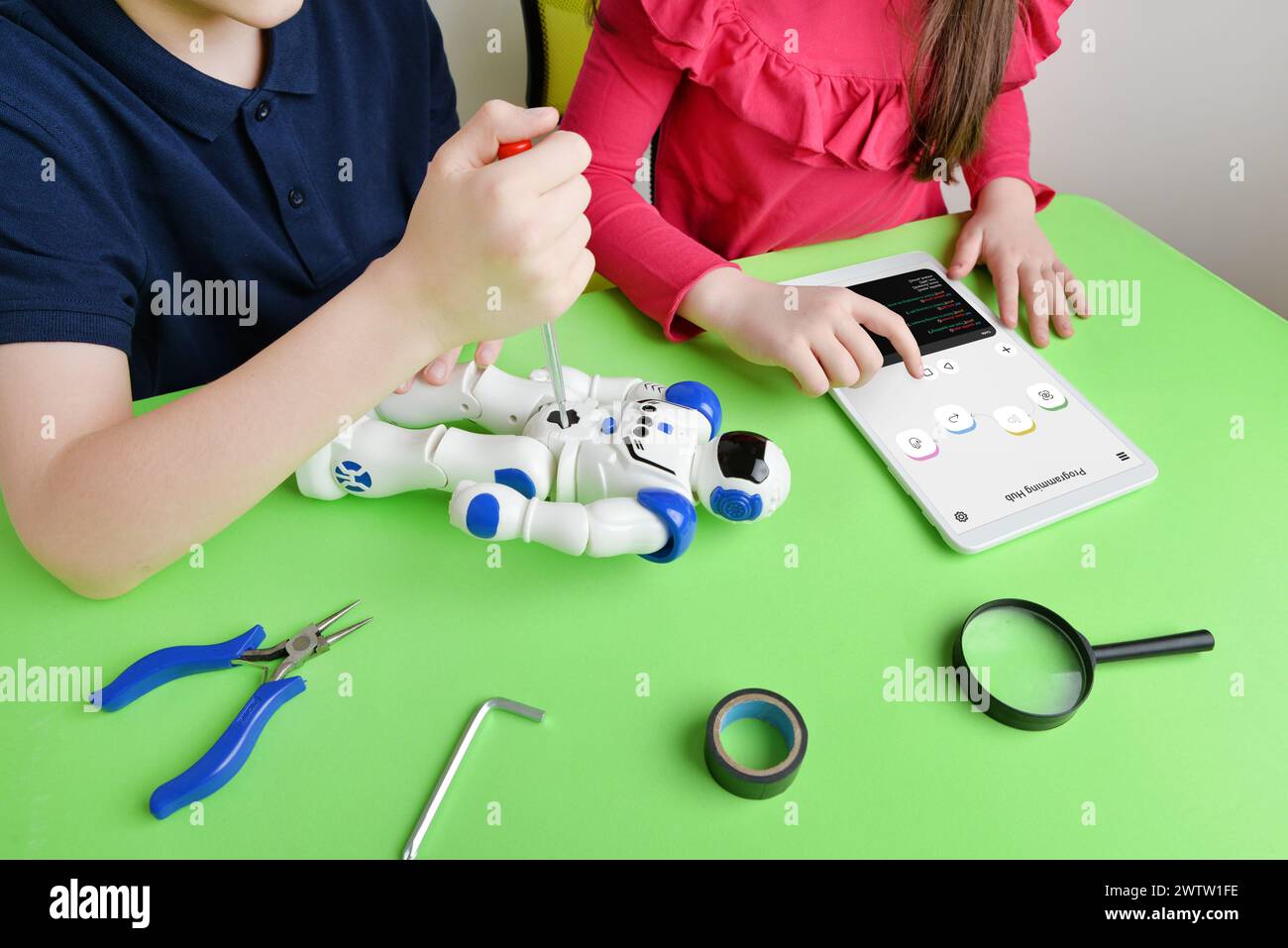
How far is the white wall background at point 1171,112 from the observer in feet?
3.37

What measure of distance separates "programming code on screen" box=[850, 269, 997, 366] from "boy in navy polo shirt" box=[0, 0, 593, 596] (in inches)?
11.1

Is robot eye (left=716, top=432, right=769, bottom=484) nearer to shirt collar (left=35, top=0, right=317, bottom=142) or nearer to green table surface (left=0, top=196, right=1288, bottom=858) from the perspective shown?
green table surface (left=0, top=196, right=1288, bottom=858)

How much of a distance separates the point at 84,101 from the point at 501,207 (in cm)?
31

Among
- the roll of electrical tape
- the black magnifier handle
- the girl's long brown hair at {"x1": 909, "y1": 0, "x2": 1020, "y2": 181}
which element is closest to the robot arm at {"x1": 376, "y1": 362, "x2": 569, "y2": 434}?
the roll of electrical tape

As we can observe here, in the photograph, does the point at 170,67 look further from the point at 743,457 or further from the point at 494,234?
the point at 743,457

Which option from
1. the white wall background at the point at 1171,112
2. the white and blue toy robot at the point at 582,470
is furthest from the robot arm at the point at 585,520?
the white wall background at the point at 1171,112

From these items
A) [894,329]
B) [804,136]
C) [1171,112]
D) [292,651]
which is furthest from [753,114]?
[1171,112]

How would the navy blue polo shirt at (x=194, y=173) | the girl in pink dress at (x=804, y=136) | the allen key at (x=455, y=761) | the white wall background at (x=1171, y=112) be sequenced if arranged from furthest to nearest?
the white wall background at (x=1171, y=112) < the girl in pink dress at (x=804, y=136) < the navy blue polo shirt at (x=194, y=173) < the allen key at (x=455, y=761)

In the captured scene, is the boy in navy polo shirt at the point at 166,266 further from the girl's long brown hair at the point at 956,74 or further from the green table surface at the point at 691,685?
the girl's long brown hair at the point at 956,74

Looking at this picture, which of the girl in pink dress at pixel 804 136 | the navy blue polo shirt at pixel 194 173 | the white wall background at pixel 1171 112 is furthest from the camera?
the white wall background at pixel 1171 112

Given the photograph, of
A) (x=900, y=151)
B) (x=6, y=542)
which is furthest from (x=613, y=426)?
(x=900, y=151)

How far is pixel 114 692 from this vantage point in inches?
17.1

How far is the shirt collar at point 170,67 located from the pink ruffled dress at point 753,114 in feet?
0.81

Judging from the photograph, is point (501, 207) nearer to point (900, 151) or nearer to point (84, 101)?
point (84, 101)
